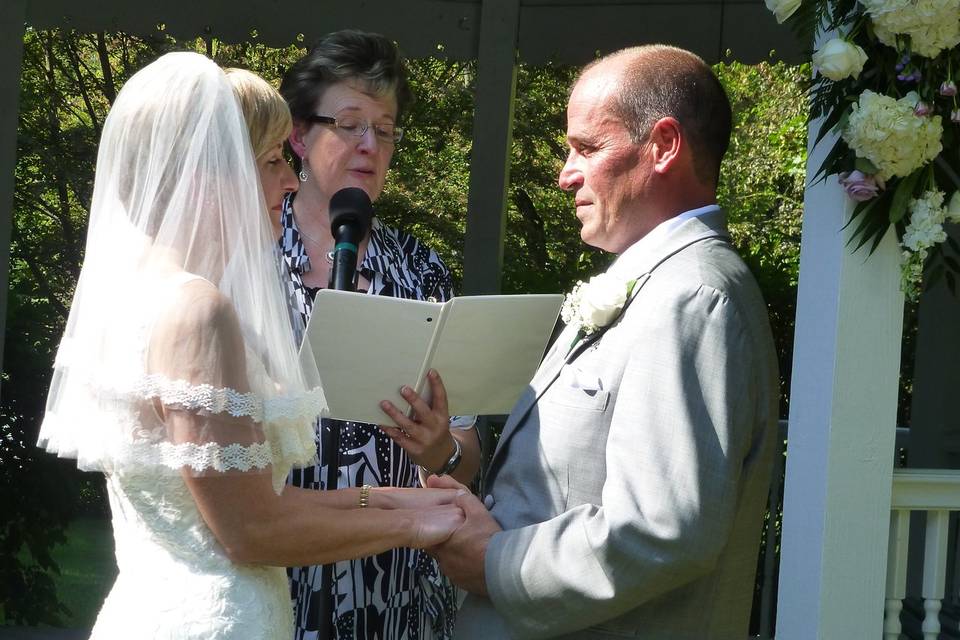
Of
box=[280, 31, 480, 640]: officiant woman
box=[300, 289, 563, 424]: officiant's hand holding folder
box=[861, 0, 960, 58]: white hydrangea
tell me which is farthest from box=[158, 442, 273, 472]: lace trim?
box=[861, 0, 960, 58]: white hydrangea

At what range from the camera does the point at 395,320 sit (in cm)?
272

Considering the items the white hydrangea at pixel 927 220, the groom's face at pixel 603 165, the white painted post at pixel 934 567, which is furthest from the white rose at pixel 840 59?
the white painted post at pixel 934 567

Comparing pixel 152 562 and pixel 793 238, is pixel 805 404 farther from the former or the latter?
pixel 793 238

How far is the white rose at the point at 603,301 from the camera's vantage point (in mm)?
2508

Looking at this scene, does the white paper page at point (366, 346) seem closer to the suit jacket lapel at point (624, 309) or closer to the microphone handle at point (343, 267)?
the microphone handle at point (343, 267)

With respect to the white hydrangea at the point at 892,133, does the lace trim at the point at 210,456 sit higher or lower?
lower

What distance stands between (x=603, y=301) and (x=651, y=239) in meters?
0.19

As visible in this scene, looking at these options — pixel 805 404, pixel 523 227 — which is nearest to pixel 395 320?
pixel 805 404

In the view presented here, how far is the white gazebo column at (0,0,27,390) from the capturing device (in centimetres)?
593

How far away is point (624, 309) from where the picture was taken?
2.54 m

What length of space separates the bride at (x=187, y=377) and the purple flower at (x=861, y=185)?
1.41 m

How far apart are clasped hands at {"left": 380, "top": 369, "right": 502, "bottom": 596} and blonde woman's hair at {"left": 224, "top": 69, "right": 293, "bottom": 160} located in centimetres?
71

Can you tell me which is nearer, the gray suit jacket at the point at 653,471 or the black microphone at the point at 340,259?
the gray suit jacket at the point at 653,471

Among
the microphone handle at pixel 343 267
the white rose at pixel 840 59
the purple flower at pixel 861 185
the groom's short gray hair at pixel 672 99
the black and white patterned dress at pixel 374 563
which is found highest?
the white rose at pixel 840 59
